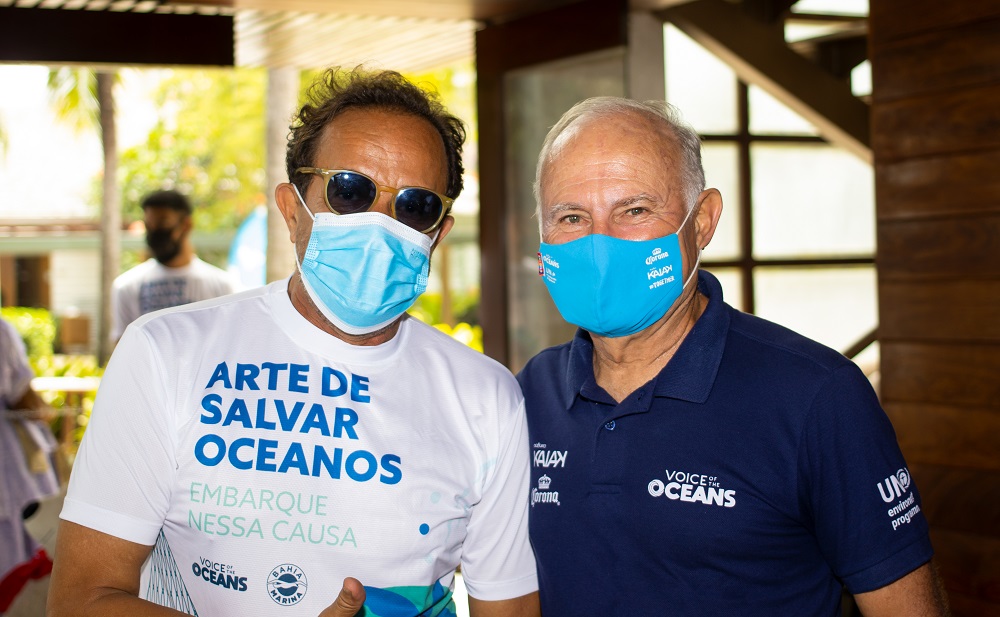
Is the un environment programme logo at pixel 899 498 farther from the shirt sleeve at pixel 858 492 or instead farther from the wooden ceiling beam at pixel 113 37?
the wooden ceiling beam at pixel 113 37

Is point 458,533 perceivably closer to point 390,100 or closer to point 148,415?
point 148,415

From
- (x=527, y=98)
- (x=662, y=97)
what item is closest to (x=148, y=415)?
(x=662, y=97)

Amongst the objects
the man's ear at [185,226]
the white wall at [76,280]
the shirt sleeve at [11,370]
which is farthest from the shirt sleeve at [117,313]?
the white wall at [76,280]

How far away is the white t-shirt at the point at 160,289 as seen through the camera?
21.3 ft

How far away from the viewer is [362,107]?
2.01m

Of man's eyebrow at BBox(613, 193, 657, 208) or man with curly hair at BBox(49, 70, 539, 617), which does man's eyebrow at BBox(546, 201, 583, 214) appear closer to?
man's eyebrow at BBox(613, 193, 657, 208)

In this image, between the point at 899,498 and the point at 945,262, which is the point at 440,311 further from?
the point at 899,498

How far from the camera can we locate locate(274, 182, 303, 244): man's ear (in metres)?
2.07

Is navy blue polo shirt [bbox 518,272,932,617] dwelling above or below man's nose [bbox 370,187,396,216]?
below

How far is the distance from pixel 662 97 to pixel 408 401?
3514mm

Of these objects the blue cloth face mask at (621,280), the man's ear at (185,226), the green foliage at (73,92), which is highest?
the green foliage at (73,92)

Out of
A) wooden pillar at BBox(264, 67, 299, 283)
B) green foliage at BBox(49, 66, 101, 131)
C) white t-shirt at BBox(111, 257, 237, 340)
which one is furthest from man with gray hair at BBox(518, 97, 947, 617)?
green foliage at BBox(49, 66, 101, 131)

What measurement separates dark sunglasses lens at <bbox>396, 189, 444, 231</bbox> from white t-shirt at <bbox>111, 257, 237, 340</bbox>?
478 centimetres

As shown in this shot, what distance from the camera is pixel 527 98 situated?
5.62m
